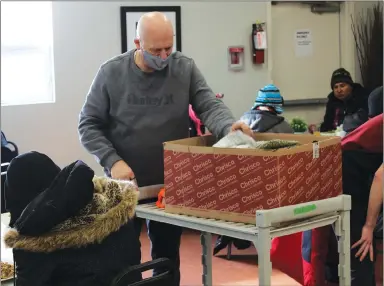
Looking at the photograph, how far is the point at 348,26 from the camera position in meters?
6.29

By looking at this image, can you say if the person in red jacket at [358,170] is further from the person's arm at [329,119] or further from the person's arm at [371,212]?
the person's arm at [329,119]

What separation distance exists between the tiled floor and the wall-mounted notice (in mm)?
2430

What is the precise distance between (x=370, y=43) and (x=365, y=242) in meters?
3.94

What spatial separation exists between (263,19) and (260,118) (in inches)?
87.2

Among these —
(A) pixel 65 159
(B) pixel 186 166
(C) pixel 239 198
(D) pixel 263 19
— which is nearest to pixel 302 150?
(C) pixel 239 198

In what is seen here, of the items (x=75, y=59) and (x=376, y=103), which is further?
(x=75, y=59)

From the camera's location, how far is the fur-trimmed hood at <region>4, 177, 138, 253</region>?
1.82m

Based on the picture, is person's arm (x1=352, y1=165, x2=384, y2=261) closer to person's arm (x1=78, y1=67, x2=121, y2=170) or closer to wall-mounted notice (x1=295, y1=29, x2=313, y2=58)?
person's arm (x1=78, y1=67, x2=121, y2=170)

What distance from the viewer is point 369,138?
265cm

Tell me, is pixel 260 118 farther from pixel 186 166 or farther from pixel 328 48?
pixel 328 48

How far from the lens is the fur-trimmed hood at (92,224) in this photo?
182 cm

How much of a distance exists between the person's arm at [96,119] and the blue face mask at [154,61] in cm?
20

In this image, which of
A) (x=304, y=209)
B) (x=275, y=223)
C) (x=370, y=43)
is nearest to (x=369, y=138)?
(x=304, y=209)

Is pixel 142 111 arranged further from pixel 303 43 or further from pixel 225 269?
pixel 303 43
